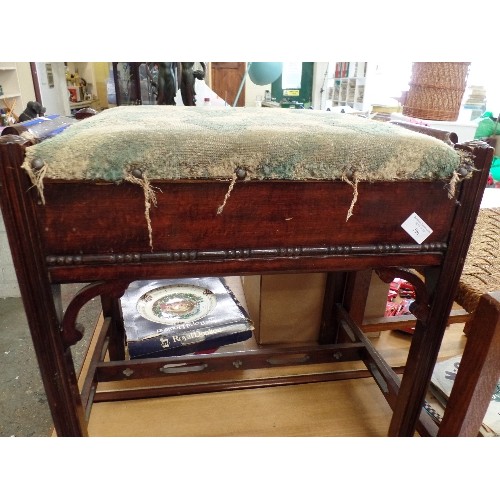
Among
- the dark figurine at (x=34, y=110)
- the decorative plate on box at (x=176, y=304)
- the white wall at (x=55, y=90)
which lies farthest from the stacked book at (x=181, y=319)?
the white wall at (x=55, y=90)

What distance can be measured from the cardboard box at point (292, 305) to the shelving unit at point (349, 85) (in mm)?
2280

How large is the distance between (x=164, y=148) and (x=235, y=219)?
0.34 ft

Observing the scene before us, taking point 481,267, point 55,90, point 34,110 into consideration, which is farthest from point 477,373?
point 55,90

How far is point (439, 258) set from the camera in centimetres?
50

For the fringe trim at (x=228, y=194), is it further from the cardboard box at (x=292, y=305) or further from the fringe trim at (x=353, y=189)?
the cardboard box at (x=292, y=305)

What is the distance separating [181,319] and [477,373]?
0.59 meters

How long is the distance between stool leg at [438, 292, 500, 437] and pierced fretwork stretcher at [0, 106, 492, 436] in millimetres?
129

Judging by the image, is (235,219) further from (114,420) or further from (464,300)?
(114,420)

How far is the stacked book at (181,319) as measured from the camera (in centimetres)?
80

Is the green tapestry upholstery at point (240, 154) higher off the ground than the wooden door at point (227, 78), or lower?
higher

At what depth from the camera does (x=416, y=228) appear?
0.47m

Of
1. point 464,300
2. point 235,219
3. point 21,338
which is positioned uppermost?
point 235,219

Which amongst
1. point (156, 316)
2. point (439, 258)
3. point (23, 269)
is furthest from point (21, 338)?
point (439, 258)

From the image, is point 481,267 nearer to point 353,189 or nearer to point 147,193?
point 353,189
